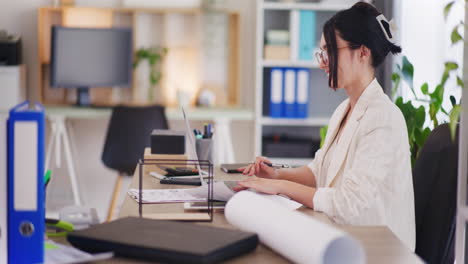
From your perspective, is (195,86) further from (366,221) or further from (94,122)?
(366,221)

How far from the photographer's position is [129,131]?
14.6 ft

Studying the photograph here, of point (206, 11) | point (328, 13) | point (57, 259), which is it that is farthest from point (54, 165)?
point (57, 259)

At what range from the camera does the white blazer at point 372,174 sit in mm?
1841

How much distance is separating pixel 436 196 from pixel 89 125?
12.0 ft

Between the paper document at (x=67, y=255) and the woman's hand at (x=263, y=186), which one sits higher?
the woman's hand at (x=263, y=186)

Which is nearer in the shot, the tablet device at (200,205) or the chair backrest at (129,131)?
the tablet device at (200,205)

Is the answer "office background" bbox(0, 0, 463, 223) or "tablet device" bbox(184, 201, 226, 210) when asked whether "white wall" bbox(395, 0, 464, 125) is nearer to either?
"office background" bbox(0, 0, 463, 223)

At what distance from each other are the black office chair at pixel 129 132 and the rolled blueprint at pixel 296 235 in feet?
9.73

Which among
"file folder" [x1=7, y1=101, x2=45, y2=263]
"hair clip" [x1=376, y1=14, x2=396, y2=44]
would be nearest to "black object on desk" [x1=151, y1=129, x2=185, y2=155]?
"hair clip" [x1=376, y1=14, x2=396, y2=44]

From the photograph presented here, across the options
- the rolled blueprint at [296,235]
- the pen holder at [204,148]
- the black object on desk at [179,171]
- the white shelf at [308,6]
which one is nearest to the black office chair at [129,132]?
the white shelf at [308,6]

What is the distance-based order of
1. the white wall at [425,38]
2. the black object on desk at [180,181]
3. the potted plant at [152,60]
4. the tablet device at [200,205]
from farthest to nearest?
1. the potted plant at [152,60]
2. the white wall at [425,38]
3. the black object on desk at [180,181]
4. the tablet device at [200,205]

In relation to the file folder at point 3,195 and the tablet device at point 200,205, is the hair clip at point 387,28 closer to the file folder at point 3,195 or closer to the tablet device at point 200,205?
the tablet device at point 200,205

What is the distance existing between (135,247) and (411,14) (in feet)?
10.3

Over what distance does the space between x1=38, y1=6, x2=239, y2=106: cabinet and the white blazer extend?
3.05 meters
